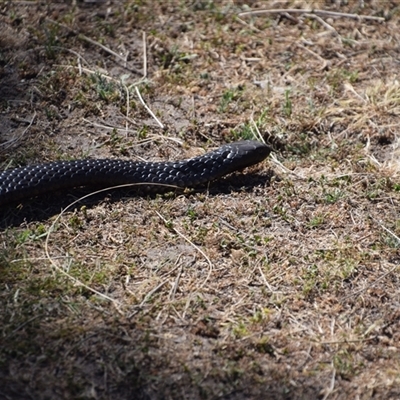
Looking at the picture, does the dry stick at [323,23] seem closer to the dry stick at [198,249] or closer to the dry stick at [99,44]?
the dry stick at [99,44]

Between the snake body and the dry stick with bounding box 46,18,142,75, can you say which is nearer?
the snake body

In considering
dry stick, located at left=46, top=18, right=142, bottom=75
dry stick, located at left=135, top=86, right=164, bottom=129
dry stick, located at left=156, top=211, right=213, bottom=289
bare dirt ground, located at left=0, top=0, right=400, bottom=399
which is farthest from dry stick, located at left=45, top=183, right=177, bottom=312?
dry stick, located at left=46, top=18, right=142, bottom=75

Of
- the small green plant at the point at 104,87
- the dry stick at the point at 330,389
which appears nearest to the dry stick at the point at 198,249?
the dry stick at the point at 330,389

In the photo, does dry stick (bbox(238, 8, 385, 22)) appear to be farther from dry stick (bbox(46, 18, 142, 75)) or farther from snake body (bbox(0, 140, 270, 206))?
snake body (bbox(0, 140, 270, 206))

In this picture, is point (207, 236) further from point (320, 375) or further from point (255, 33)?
point (255, 33)

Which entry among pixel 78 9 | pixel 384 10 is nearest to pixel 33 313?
pixel 78 9
